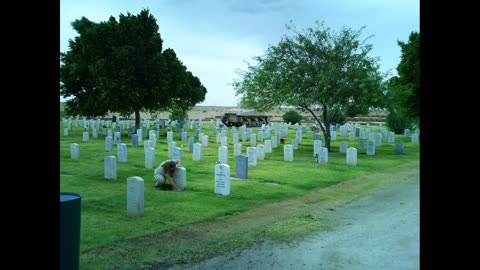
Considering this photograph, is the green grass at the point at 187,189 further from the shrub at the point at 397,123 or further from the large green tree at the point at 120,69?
the shrub at the point at 397,123

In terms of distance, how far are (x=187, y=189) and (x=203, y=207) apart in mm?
2210

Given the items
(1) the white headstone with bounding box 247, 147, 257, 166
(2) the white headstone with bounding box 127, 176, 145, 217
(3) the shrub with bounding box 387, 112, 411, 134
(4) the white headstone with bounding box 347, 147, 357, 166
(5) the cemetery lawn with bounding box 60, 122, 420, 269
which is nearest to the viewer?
(5) the cemetery lawn with bounding box 60, 122, 420, 269

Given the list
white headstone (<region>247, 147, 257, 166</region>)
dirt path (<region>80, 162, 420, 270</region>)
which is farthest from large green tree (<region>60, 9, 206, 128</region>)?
dirt path (<region>80, 162, 420, 270</region>)

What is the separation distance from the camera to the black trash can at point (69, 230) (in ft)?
15.3

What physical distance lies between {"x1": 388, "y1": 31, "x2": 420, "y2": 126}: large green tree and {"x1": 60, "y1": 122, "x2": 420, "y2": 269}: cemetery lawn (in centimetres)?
697

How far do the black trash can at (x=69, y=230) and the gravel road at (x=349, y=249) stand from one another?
155 cm

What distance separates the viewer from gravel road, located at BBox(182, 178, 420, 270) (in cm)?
568

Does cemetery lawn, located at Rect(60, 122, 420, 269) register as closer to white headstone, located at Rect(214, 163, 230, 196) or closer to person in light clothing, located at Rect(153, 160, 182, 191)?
white headstone, located at Rect(214, 163, 230, 196)

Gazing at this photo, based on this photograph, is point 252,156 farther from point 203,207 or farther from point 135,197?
point 135,197

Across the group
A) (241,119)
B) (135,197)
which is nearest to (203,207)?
(135,197)
